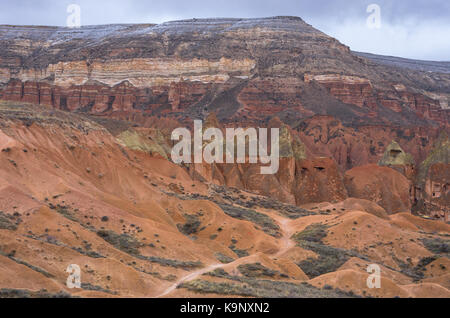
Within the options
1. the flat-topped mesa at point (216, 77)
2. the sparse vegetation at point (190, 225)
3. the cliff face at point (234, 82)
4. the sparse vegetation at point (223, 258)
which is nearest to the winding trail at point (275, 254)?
the sparse vegetation at point (223, 258)

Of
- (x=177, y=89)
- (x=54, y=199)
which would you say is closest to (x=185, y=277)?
(x=54, y=199)

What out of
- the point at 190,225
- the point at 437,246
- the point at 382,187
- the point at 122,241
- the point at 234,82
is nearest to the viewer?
the point at 122,241

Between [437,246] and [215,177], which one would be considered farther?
[215,177]

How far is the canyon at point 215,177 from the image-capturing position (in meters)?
28.5

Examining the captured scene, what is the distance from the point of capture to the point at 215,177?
221 feet

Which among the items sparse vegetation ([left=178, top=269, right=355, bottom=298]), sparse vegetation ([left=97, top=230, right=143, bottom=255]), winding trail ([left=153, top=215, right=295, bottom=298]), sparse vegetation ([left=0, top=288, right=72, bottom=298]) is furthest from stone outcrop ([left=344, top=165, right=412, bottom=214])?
sparse vegetation ([left=0, top=288, right=72, bottom=298])

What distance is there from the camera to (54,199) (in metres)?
36.0

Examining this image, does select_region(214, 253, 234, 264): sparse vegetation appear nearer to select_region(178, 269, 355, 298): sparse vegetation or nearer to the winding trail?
the winding trail

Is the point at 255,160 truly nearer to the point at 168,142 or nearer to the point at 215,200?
the point at 168,142

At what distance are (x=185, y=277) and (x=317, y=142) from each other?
77050 mm

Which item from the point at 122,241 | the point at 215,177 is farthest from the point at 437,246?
the point at 215,177

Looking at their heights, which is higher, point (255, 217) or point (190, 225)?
point (190, 225)

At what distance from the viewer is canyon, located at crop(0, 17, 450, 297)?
93.6 ft

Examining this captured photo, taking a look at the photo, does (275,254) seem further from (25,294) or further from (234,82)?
(234,82)
